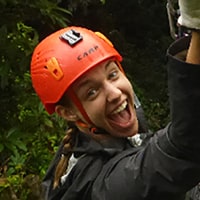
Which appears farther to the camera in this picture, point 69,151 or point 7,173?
point 7,173

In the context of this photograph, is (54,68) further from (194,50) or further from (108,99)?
(194,50)

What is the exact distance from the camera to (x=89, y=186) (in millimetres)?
2248

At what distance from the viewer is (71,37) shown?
2.53 meters

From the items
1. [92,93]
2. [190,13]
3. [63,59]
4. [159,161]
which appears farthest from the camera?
[63,59]

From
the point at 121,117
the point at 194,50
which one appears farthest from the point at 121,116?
the point at 194,50

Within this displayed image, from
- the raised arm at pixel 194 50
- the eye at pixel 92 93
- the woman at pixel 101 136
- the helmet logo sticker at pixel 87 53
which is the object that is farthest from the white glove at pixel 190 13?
the helmet logo sticker at pixel 87 53

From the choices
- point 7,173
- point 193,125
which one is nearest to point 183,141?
point 193,125

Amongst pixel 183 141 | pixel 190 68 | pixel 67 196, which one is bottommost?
pixel 67 196

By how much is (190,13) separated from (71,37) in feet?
3.25

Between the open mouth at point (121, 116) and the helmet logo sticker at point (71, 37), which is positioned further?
the helmet logo sticker at point (71, 37)

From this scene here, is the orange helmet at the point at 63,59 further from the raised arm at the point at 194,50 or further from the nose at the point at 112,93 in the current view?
the raised arm at the point at 194,50

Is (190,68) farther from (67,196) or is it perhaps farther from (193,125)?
(67,196)

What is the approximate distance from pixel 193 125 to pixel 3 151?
3.17 m

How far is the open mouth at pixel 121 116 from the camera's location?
2379 mm
